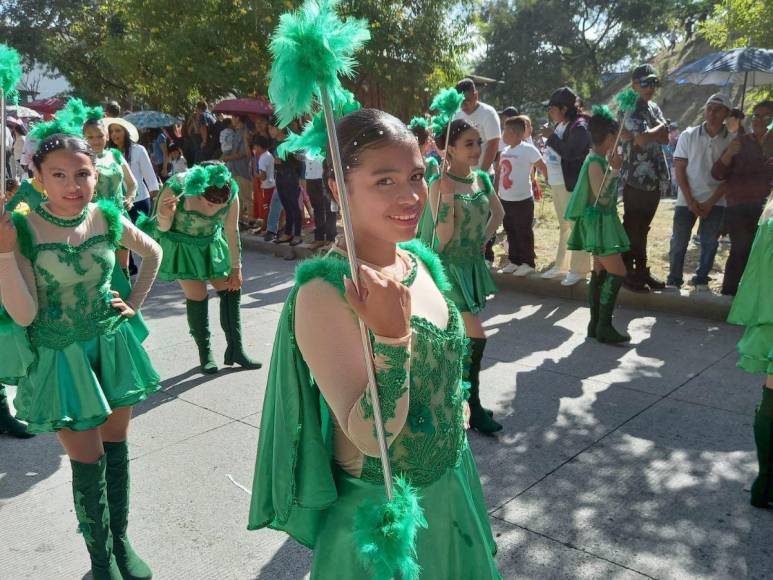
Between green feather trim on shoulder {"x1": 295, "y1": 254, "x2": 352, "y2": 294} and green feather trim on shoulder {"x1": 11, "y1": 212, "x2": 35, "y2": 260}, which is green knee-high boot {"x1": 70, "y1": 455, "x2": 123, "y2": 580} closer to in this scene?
green feather trim on shoulder {"x1": 11, "y1": 212, "x2": 35, "y2": 260}

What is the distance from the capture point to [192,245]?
593cm

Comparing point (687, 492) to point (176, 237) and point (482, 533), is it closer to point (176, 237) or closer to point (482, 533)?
point (482, 533)

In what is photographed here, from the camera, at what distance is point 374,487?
1.95 meters

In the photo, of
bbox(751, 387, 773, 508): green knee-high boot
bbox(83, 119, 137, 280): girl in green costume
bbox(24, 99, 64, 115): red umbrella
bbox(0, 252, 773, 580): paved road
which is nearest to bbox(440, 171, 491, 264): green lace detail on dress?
bbox(0, 252, 773, 580): paved road

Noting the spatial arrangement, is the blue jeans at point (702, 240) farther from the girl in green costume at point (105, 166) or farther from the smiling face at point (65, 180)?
the smiling face at point (65, 180)

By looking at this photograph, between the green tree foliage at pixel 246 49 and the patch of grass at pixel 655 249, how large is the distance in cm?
369

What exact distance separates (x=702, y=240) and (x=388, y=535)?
7.17 m

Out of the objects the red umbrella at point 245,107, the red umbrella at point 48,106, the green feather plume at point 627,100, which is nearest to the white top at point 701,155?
the green feather plume at point 627,100

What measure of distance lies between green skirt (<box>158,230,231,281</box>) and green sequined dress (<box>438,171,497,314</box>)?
7.09ft

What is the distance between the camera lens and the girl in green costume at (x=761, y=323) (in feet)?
11.3

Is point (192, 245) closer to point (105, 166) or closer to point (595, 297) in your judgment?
point (105, 166)

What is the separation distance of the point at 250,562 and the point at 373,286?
242 cm

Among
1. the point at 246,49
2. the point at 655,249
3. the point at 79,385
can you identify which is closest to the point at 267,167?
the point at 246,49

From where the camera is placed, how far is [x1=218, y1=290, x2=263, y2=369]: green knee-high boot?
621cm
